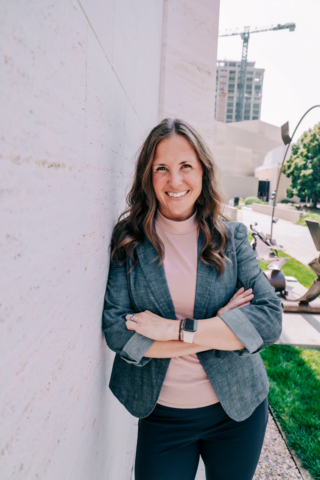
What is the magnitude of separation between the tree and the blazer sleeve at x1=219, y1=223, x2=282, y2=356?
32.2 m

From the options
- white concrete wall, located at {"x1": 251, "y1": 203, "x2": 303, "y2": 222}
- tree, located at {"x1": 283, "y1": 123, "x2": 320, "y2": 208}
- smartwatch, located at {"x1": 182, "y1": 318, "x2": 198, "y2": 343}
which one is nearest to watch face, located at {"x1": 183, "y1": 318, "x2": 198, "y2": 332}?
smartwatch, located at {"x1": 182, "y1": 318, "x2": 198, "y2": 343}

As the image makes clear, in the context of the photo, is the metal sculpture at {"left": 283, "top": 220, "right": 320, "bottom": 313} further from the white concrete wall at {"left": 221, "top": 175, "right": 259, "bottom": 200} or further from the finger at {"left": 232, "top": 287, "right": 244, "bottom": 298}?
the white concrete wall at {"left": 221, "top": 175, "right": 259, "bottom": 200}

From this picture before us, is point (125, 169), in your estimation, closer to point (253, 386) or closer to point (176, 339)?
point (176, 339)

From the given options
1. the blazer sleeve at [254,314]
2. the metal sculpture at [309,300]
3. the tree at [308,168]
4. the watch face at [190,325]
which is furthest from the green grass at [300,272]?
the tree at [308,168]

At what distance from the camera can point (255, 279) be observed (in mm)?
1615

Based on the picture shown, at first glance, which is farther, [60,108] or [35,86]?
[60,108]

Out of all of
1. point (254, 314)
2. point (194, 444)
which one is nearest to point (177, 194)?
point (254, 314)

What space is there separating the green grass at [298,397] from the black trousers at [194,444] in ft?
4.87

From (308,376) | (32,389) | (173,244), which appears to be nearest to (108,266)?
(173,244)

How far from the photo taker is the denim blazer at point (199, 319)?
1388mm

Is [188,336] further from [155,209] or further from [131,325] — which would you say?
[155,209]

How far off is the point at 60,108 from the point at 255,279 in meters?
1.24

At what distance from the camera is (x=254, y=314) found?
145 cm

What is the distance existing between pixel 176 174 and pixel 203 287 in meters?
0.57
